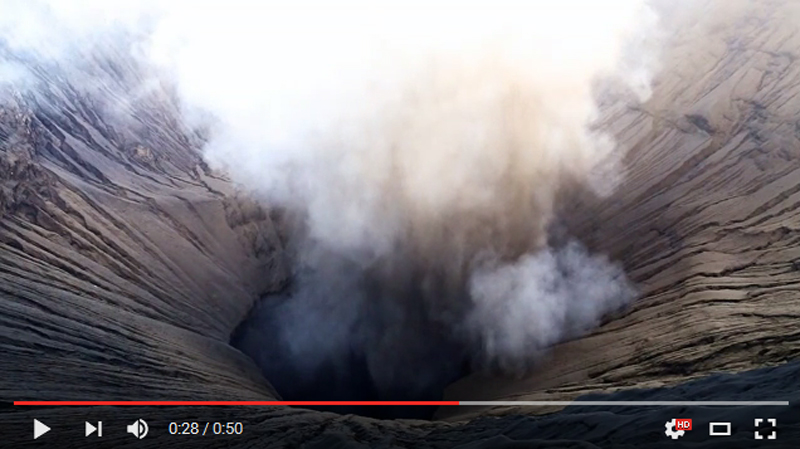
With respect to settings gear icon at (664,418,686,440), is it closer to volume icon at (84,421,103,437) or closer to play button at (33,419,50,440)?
volume icon at (84,421,103,437)

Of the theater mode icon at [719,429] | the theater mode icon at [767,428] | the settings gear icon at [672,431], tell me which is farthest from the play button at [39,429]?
the theater mode icon at [767,428]

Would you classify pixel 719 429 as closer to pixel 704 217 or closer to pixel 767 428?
pixel 767 428

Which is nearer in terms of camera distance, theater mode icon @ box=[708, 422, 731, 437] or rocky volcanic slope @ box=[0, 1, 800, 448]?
theater mode icon @ box=[708, 422, 731, 437]

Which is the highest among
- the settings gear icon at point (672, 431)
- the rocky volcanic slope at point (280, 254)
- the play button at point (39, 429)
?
the rocky volcanic slope at point (280, 254)

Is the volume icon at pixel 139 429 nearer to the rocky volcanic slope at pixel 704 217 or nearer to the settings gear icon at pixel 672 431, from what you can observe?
the settings gear icon at pixel 672 431

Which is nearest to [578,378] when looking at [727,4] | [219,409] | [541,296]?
[541,296]

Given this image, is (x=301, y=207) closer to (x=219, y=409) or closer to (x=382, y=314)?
(x=382, y=314)

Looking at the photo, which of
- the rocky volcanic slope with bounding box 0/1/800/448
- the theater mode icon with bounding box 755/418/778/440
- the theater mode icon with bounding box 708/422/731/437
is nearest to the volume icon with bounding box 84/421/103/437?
the rocky volcanic slope with bounding box 0/1/800/448
